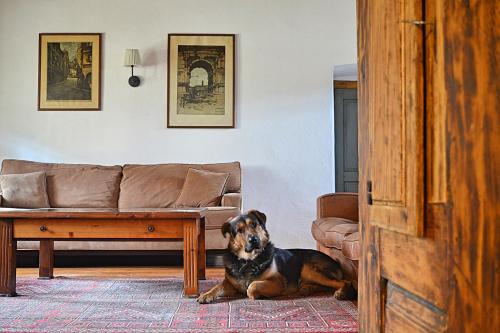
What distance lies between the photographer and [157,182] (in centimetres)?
515

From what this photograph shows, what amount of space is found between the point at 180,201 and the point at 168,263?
55 cm

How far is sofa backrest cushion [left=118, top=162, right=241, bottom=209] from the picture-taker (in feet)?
16.7

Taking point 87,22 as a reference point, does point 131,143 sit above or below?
below

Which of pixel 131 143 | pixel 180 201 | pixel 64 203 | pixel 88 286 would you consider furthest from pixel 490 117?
pixel 131 143

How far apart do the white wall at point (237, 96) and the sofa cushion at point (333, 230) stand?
1828mm

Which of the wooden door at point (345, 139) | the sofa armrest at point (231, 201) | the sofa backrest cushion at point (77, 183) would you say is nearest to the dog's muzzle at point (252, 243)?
the sofa armrest at point (231, 201)

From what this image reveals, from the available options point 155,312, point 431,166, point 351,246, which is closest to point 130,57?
point 155,312

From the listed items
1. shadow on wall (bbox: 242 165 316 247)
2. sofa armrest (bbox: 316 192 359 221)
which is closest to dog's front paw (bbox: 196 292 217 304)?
sofa armrest (bbox: 316 192 359 221)

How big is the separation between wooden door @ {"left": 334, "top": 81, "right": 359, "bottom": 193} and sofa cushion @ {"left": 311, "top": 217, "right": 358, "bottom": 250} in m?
2.62

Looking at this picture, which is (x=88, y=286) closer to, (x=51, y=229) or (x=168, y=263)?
(x=51, y=229)

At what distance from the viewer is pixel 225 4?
572cm

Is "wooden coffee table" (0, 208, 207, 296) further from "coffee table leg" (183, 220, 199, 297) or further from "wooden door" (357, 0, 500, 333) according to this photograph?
"wooden door" (357, 0, 500, 333)

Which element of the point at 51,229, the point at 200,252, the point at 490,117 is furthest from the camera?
the point at 200,252

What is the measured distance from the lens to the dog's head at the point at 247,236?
303 cm
